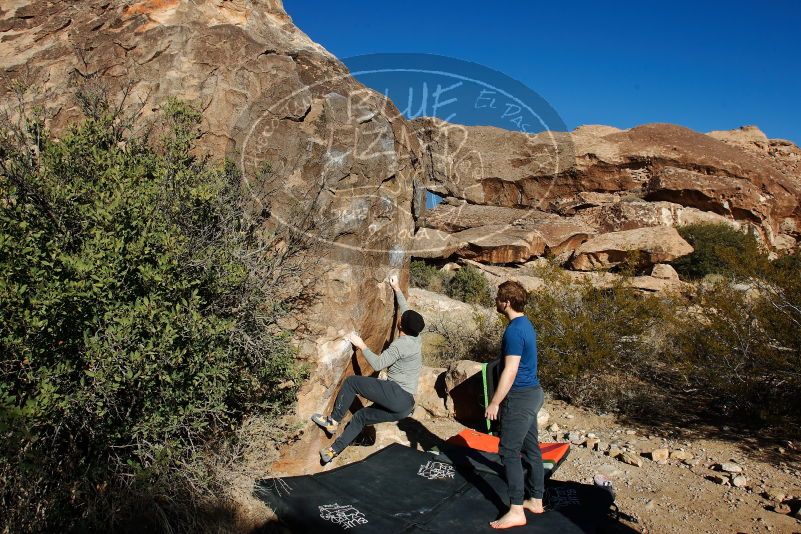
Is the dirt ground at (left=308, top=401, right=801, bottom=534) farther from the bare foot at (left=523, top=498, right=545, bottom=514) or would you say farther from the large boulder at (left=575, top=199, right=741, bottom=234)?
the large boulder at (left=575, top=199, right=741, bottom=234)

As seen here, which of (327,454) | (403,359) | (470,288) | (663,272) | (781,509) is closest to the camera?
(781,509)

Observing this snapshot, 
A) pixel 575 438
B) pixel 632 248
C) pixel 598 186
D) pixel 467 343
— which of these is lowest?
pixel 575 438

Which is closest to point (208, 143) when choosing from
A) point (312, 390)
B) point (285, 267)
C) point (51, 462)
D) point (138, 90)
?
point (138, 90)

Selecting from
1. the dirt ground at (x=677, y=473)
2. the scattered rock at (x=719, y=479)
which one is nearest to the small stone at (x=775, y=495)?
the dirt ground at (x=677, y=473)

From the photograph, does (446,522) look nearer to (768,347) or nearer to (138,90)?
(768,347)

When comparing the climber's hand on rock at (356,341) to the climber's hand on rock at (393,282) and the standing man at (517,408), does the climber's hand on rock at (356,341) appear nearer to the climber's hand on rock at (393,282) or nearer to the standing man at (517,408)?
the climber's hand on rock at (393,282)

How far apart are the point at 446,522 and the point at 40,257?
301 centimetres

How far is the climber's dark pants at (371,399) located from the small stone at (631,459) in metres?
2.25

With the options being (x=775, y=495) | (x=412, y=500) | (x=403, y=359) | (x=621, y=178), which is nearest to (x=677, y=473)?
(x=775, y=495)

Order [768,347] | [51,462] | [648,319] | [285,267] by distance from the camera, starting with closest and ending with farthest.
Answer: [51,462]
[285,267]
[768,347]
[648,319]

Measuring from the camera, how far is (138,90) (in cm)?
538

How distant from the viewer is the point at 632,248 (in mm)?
17266

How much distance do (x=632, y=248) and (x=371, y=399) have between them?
15.2m

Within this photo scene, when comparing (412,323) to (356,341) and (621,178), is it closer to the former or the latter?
(356,341)
